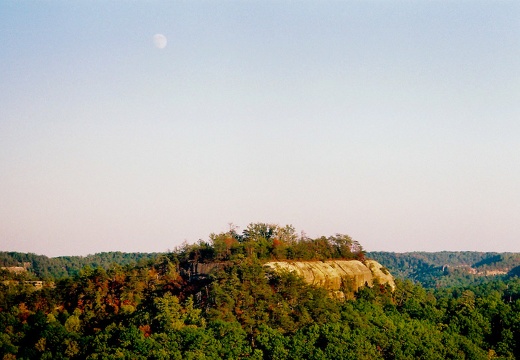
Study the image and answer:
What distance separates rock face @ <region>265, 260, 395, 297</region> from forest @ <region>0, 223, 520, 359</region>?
2.16 m

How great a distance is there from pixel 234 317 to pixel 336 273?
28602 mm

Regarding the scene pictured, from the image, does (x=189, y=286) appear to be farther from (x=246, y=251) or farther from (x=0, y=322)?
(x=0, y=322)

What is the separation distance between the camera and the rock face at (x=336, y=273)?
8794cm

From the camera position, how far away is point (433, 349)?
65062 mm

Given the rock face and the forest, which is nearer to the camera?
Answer: the forest

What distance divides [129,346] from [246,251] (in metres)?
35.5

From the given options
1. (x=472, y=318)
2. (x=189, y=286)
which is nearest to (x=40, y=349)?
(x=189, y=286)

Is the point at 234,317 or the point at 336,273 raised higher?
the point at 336,273

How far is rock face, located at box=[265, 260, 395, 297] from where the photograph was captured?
8794 cm

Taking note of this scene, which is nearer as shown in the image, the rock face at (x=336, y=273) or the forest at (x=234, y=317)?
the forest at (x=234, y=317)

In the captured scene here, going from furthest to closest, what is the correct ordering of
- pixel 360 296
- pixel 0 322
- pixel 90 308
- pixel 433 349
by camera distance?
pixel 360 296
pixel 90 308
pixel 0 322
pixel 433 349

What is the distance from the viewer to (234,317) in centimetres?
7144

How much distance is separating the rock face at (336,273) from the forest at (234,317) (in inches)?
85.1

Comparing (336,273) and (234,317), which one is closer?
(234,317)
